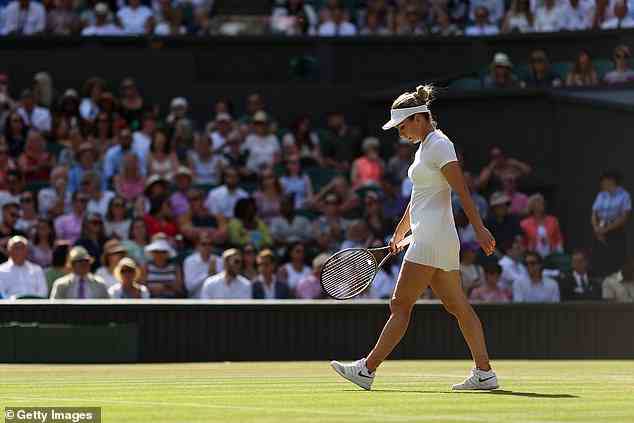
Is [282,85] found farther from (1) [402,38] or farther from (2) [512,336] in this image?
(2) [512,336]

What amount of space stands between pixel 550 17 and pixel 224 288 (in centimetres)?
866

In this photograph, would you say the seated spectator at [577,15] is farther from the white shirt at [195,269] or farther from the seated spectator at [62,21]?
the white shirt at [195,269]

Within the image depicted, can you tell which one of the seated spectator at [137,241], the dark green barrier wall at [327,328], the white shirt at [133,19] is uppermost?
the white shirt at [133,19]

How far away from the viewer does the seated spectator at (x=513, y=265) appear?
57.2 feet

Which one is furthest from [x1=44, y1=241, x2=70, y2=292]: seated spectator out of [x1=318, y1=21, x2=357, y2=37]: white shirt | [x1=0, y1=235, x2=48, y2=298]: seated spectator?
[x1=318, y1=21, x2=357, y2=37]: white shirt

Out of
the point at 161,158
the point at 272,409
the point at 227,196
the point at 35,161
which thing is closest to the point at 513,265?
the point at 227,196

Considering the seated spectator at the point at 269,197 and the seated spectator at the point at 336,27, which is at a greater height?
the seated spectator at the point at 336,27

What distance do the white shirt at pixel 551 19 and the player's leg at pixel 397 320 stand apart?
14257mm

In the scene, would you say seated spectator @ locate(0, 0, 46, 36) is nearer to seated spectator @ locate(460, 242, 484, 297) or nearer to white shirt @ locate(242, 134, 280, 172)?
white shirt @ locate(242, 134, 280, 172)

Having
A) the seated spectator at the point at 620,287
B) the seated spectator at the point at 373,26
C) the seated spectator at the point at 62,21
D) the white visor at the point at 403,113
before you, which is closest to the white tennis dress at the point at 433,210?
the white visor at the point at 403,113

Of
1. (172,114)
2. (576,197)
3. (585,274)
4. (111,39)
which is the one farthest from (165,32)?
(585,274)

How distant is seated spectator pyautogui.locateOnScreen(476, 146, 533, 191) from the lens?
20.1 metres

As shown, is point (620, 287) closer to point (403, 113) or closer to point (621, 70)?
point (621, 70)

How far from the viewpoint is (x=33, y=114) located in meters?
20.9
